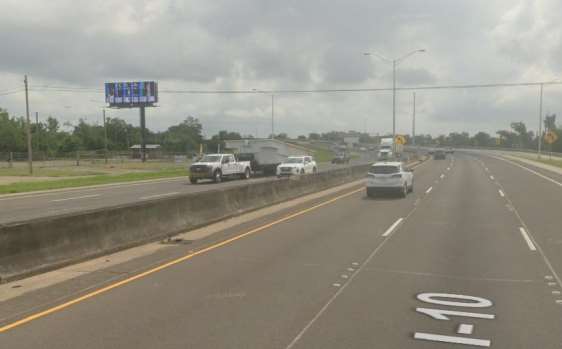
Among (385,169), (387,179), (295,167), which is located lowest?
(295,167)

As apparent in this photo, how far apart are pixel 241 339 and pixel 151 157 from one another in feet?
278

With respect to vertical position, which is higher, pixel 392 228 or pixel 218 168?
pixel 218 168

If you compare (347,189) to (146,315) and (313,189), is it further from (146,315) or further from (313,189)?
(146,315)

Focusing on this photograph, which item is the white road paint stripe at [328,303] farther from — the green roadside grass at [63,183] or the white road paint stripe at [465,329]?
the green roadside grass at [63,183]

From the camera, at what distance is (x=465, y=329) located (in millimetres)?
6180

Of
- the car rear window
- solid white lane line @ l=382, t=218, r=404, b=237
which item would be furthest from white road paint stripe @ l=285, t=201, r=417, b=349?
the car rear window

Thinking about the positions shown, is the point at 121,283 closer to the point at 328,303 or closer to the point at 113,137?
the point at 328,303

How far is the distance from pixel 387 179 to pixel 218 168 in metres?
16.2

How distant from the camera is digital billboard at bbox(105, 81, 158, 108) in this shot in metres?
78.7

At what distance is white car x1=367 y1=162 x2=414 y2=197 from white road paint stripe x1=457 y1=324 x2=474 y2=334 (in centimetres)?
1805

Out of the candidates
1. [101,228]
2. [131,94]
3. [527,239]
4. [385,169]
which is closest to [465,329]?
[101,228]

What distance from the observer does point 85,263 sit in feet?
32.2

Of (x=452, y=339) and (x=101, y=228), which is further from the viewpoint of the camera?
(x=101, y=228)

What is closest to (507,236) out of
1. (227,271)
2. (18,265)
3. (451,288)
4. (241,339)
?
(451,288)
